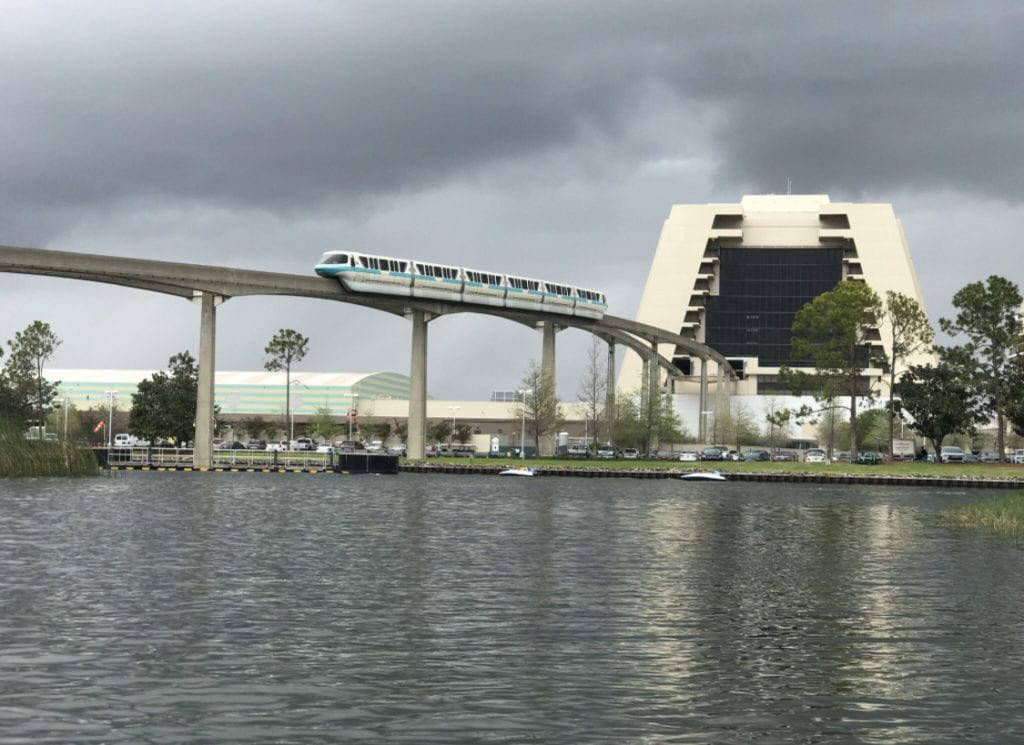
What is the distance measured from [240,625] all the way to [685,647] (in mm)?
8017

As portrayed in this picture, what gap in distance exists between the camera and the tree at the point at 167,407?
460ft

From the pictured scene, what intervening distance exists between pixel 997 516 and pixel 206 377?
6782cm

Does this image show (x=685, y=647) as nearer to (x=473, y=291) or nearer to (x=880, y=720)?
(x=880, y=720)

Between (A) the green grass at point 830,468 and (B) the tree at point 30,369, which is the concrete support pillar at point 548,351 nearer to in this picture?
(A) the green grass at point 830,468

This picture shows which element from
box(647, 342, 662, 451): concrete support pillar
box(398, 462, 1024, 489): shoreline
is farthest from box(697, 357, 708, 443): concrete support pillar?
box(398, 462, 1024, 489): shoreline

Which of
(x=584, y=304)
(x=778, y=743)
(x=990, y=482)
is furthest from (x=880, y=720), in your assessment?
(x=584, y=304)

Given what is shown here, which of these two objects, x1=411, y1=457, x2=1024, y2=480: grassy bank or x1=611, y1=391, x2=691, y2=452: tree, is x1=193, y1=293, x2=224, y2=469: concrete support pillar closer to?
x1=411, y1=457, x2=1024, y2=480: grassy bank

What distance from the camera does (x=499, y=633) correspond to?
23.6 meters

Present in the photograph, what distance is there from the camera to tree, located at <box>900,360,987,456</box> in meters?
119

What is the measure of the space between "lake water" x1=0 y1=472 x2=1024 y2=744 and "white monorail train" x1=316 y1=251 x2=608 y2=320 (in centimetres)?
5960

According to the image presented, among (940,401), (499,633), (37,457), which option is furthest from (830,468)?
(499,633)

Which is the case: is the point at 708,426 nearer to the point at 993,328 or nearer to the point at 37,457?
the point at 993,328

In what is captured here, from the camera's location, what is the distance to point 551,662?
20.6m

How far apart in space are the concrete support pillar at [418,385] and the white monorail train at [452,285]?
14.9 feet
